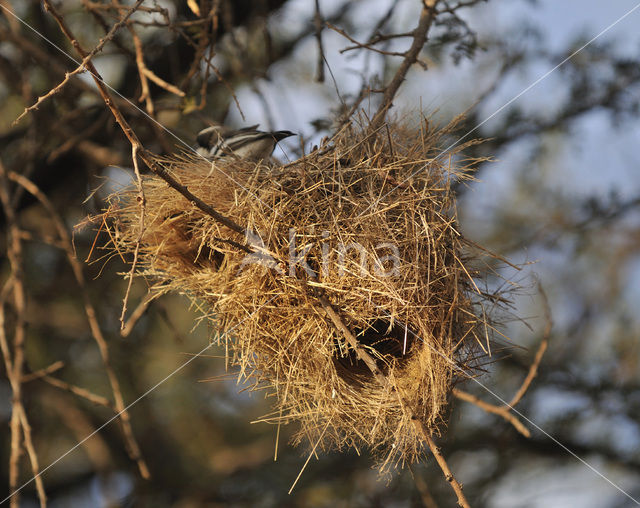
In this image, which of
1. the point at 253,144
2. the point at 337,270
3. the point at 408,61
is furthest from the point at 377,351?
the point at 408,61

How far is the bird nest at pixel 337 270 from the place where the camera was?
1590 millimetres

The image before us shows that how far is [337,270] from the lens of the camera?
1.60 m

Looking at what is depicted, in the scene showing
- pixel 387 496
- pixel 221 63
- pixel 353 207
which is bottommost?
pixel 387 496

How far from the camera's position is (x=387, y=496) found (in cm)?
334

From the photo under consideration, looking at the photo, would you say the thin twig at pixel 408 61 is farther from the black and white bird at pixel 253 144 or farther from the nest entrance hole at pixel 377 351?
the nest entrance hole at pixel 377 351

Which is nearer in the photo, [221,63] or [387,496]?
[387,496]

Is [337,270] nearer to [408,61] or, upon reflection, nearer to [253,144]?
[253,144]

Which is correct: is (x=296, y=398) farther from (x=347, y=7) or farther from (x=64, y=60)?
(x=347, y=7)

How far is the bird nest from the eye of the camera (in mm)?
1590

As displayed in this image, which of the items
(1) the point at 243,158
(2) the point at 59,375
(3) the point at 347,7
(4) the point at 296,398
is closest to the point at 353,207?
(1) the point at 243,158

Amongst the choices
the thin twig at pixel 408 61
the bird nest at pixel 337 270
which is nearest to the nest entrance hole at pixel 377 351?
the bird nest at pixel 337 270

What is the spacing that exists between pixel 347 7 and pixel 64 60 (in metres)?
1.57

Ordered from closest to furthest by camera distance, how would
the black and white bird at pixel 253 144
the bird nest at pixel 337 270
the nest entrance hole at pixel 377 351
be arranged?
the bird nest at pixel 337 270 → the nest entrance hole at pixel 377 351 → the black and white bird at pixel 253 144

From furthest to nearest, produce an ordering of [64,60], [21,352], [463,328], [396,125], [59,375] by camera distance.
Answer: [59,375]
[64,60]
[21,352]
[396,125]
[463,328]
